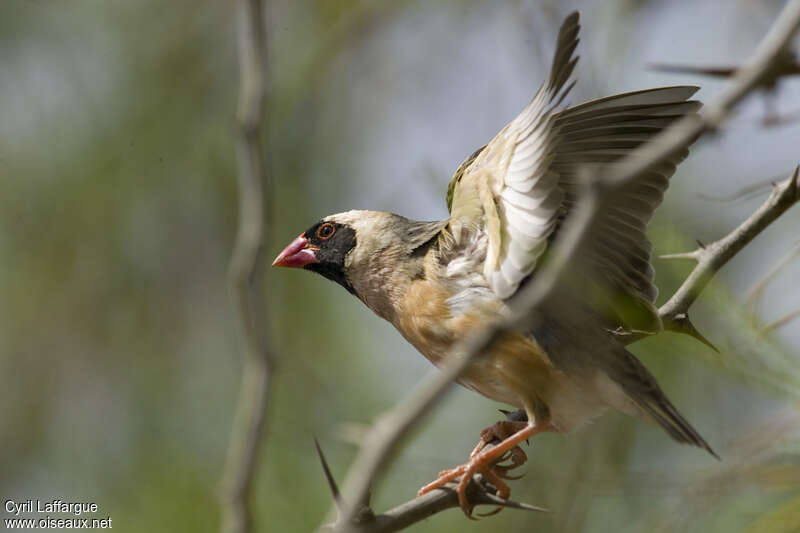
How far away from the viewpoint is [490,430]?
12.7 feet

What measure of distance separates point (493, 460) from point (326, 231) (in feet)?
5.28

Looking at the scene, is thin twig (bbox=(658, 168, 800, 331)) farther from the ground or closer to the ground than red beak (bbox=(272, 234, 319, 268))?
farther from the ground

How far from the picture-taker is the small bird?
3307 mm

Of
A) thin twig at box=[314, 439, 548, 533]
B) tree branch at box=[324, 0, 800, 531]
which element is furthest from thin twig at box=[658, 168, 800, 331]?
tree branch at box=[324, 0, 800, 531]

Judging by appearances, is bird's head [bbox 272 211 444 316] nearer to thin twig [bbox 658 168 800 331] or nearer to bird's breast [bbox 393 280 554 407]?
bird's breast [bbox 393 280 554 407]

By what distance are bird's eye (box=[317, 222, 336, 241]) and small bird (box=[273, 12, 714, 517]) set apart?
702 mm

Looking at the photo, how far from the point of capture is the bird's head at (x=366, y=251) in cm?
412

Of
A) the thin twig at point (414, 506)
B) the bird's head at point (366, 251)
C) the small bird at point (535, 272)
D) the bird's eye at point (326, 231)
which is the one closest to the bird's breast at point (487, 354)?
the small bird at point (535, 272)

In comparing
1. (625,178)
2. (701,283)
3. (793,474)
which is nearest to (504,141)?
(701,283)

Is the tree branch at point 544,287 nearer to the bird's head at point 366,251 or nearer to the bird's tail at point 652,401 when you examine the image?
the bird's tail at point 652,401

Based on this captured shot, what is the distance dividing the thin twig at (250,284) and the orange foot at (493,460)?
1777mm

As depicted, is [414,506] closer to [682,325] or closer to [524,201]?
[524,201]

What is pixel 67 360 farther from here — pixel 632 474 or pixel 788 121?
pixel 788 121

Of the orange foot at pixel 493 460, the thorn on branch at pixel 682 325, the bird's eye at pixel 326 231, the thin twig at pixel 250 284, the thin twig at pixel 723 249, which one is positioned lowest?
the orange foot at pixel 493 460
